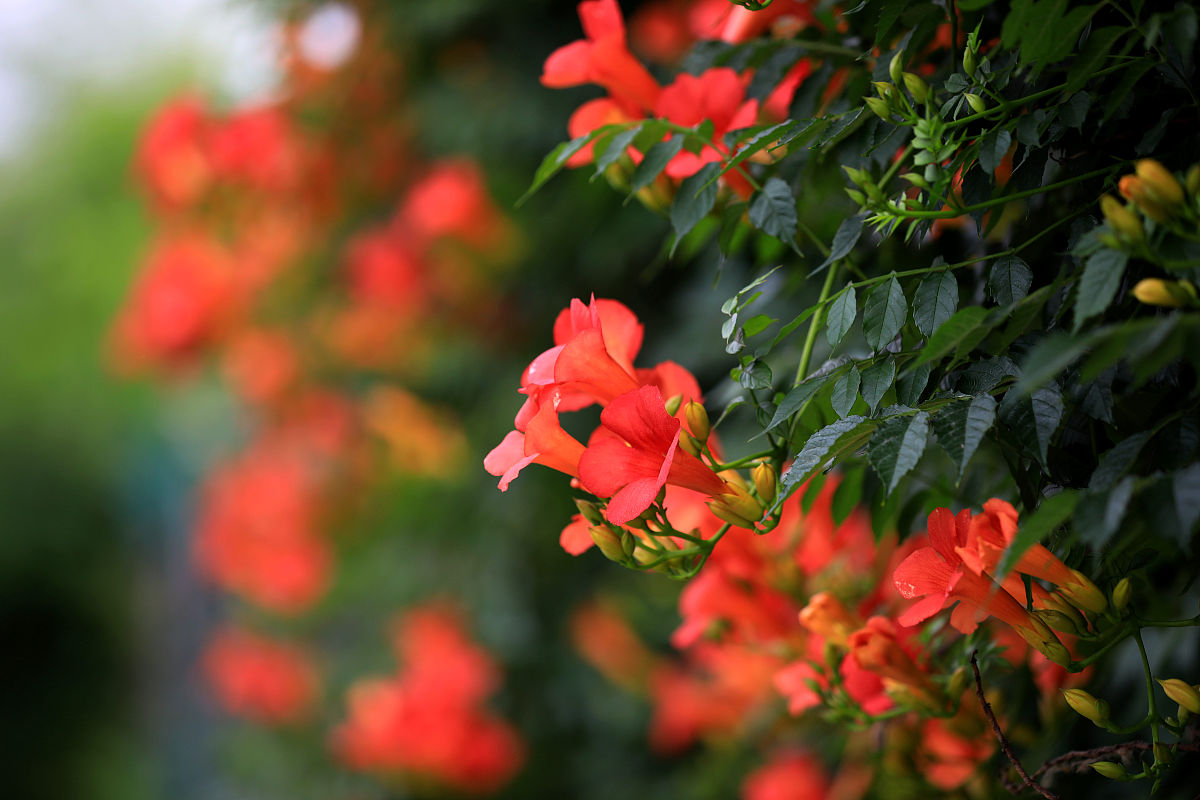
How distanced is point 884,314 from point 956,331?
0.28 feet

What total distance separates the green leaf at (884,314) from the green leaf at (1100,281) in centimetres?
12

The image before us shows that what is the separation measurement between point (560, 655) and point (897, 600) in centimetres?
135

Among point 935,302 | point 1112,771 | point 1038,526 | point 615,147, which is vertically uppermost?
point 615,147

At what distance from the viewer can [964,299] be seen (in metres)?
0.75

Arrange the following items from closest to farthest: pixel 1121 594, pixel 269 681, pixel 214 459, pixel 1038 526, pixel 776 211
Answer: pixel 1038 526, pixel 1121 594, pixel 776 211, pixel 269 681, pixel 214 459

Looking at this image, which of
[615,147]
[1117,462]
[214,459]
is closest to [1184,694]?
[1117,462]

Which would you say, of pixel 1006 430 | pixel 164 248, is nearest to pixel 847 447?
pixel 1006 430

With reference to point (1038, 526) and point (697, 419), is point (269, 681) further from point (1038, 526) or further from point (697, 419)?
point (1038, 526)

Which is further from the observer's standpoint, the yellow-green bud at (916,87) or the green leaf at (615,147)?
the green leaf at (615,147)

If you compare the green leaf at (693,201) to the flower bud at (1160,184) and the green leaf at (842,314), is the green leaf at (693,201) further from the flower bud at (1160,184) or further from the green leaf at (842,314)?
the flower bud at (1160,184)

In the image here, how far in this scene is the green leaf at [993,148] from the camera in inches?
22.3

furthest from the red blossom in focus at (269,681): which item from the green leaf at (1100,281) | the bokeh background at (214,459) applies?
the green leaf at (1100,281)

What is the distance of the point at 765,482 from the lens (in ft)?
2.11

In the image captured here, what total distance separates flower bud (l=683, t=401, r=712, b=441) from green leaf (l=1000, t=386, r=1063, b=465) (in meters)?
0.19
